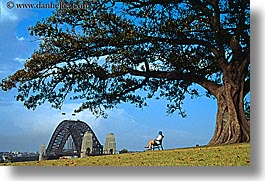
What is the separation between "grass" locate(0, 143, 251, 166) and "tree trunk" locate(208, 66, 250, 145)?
0.08 m

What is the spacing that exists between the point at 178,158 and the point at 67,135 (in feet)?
2.71

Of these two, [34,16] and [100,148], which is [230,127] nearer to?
[100,148]

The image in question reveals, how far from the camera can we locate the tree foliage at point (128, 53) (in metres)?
4.14

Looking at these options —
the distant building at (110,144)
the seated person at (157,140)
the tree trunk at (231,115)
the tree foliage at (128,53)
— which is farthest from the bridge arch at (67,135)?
the tree trunk at (231,115)

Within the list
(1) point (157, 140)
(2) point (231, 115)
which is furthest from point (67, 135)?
(2) point (231, 115)

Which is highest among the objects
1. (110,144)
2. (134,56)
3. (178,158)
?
(134,56)

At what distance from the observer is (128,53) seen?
13.8 ft

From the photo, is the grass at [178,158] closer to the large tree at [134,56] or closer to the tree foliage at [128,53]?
the large tree at [134,56]

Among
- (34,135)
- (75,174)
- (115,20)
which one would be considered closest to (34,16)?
(115,20)

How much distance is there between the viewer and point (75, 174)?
13.0ft

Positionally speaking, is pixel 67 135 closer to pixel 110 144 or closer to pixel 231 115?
pixel 110 144

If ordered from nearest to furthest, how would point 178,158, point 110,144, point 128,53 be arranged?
point 178,158 < point 110,144 < point 128,53

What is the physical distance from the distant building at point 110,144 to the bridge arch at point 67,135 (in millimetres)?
44

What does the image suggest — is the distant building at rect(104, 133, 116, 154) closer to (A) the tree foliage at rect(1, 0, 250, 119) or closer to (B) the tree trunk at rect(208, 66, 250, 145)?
(A) the tree foliage at rect(1, 0, 250, 119)
